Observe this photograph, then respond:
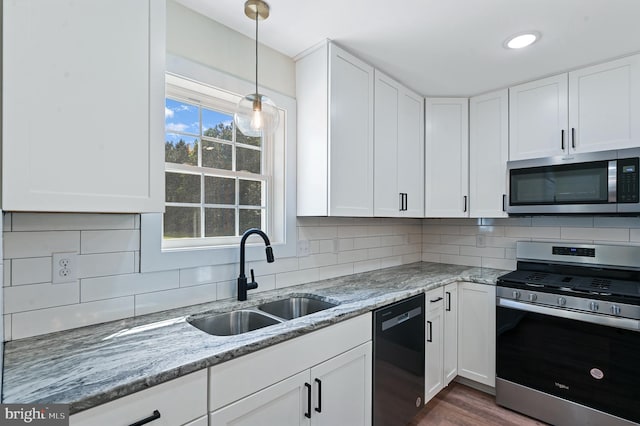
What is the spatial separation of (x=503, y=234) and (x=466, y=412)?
147 centimetres

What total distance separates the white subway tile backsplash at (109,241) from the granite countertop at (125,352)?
315 millimetres

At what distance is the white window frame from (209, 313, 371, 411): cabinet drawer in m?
0.67

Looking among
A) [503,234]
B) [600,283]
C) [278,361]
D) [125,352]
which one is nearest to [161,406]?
[125,352]

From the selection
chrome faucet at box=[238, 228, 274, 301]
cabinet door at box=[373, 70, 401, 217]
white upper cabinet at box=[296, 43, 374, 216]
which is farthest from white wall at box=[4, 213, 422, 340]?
cabinet door at box=[373, 70, 401, 217]

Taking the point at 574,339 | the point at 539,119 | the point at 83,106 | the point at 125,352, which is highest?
the point at 539,119

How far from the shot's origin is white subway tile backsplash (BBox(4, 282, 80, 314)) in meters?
1.17

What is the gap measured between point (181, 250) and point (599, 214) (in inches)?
103

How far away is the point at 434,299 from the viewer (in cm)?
223

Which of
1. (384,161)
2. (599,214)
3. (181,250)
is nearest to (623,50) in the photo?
(599,214)

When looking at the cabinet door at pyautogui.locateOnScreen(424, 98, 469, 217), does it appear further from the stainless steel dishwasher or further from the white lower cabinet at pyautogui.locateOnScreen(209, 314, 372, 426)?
the white lower cabinet at pyautogui.locateOnScreen(209, 314, 372, 426)

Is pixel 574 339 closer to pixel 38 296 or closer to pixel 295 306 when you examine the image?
pixel 295 306

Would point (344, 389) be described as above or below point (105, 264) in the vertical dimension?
below

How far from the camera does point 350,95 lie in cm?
207

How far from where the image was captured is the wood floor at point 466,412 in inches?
83.5
